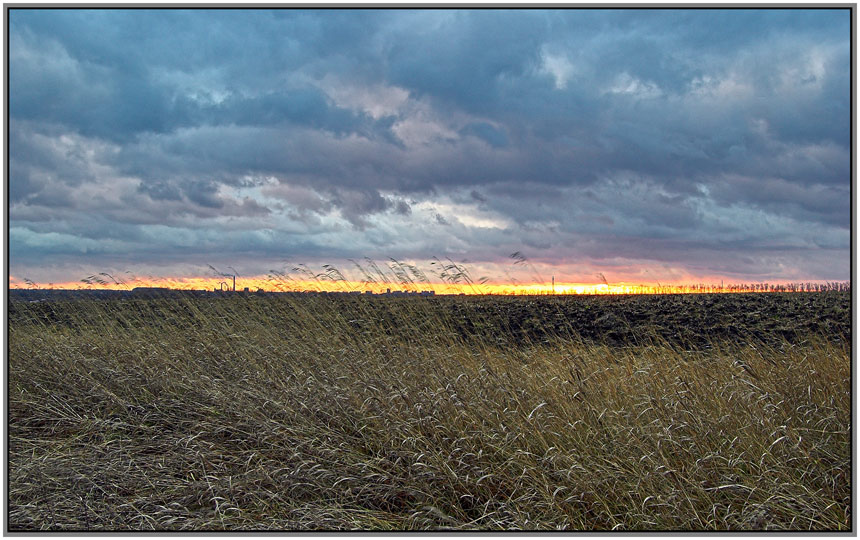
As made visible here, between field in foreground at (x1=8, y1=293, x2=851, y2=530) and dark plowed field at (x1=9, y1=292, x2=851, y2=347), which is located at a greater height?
dark plowed field at (x1=9, y1=292, x2=851, y2=347)

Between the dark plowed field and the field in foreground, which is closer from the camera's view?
the field in foreground

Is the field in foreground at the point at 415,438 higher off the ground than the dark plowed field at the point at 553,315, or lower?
lower

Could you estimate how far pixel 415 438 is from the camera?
3301 millimetres

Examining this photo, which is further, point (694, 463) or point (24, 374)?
point (24, 374)

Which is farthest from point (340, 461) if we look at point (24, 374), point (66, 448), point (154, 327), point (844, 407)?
point (154, 327)

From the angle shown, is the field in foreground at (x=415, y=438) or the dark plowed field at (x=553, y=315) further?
the dark plowed field at (x=553, y=315)

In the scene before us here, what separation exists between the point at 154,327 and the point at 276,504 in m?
5.34

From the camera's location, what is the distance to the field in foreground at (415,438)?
287 centimetres

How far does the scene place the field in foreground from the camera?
287cm

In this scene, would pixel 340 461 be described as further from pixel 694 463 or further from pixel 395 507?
pixel 694 463

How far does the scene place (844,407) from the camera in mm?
3688

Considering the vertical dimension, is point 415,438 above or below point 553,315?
below

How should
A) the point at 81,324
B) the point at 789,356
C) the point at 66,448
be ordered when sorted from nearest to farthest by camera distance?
the point at 66,448
the point at 789,356
the point at 81,324

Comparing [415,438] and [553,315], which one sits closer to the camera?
[415,438]
